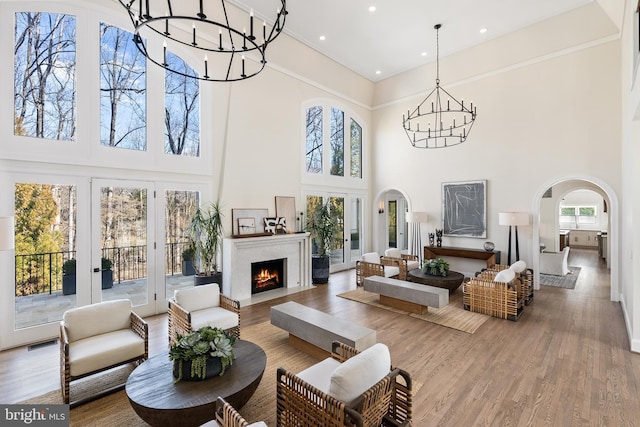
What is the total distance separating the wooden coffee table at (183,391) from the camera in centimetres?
227

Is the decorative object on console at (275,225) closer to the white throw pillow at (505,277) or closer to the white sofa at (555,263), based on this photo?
the white throw pillow at (505,277)

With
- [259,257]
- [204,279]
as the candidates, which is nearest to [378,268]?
[259,257]

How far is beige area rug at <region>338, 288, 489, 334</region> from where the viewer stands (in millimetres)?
4898

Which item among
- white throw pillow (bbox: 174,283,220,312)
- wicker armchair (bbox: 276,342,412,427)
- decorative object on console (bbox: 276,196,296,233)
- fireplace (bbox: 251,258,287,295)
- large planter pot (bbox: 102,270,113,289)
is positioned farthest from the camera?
decorative object on console (bbox: 276,196,296,233)

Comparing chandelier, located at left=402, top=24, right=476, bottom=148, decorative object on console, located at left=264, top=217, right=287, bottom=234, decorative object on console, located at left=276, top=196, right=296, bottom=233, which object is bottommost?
decorative object on console, located at left=264, top=217, right=287, bottom=234

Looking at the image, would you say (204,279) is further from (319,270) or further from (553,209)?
(553,209)

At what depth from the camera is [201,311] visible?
427 centimetres

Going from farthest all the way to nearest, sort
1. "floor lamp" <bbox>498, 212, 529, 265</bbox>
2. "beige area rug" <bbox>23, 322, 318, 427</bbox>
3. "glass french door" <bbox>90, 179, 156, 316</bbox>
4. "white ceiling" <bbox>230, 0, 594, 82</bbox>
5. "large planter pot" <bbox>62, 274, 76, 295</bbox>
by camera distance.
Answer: "floor lamp" <bbox>498, 212, 529, 265</bbox>
"white ceiling" <bbox>230, 0, 594, 82</bbox>
"glass french door" <bbox>90, 179, 156, 316</bbox>
"large planter pot" <bbox>62, 274, 76, 295</bbox>
"beige area rug" <bbox>23, 322, 318, 427</bbox>

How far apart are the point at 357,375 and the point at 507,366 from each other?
2608 millimetres

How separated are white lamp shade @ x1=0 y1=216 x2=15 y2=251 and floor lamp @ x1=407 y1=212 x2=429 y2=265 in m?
8.25

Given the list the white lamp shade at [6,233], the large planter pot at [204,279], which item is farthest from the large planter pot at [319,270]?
the white lamp shade at [6,233]

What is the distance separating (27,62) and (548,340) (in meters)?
8.57

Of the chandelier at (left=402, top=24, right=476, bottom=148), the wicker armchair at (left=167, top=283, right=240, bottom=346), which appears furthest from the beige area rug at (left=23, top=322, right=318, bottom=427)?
the chandelier at (left=402, top=24, right=476, bottom=148)
